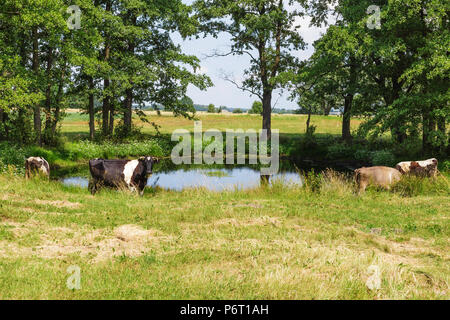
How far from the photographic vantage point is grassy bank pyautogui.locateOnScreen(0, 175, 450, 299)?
6.21 metres

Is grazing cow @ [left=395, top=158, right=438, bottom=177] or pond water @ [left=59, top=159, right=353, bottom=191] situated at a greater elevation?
grazing cow @ [left=395, top=158, right=438, bottom=177]

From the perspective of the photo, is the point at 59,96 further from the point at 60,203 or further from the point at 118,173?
the point at 60,203

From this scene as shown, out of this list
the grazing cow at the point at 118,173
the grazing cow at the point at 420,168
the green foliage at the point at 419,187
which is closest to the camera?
→ the grazing cow at the point at 118,173

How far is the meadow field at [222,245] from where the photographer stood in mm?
6211

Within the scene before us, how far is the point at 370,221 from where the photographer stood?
11312 mm

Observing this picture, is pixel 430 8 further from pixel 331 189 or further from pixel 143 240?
pixel 143 240

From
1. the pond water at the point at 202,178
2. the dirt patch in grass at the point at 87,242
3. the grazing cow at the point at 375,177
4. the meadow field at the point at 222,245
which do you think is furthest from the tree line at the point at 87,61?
the grazing cow at the point at 375,177

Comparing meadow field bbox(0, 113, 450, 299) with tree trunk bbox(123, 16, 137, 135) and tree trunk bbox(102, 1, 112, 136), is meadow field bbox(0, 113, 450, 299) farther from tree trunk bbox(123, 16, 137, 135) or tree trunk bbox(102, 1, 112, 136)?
tree trunk bbox(123, 16, 137, 135)

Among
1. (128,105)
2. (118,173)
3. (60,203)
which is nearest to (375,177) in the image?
(118,173)

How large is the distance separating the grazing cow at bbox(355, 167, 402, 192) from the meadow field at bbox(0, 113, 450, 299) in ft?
3.14

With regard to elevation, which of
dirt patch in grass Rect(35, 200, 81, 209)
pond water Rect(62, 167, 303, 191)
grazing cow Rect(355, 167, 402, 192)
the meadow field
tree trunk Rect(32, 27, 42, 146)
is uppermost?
tree trunk Rect(32, 27, 42, 146)

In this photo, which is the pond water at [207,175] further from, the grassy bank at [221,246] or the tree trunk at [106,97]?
the tree trunk at [106,97]

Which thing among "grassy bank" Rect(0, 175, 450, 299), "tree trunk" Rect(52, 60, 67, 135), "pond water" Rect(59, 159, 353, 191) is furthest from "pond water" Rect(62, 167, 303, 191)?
"tree trunk" Rect(52, 60, 67, 135)

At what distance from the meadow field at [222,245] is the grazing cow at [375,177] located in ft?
3.14
